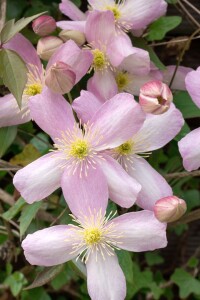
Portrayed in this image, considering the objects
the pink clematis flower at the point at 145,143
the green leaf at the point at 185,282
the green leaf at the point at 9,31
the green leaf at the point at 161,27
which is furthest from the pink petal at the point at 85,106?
the green leaf at the point at 185,282

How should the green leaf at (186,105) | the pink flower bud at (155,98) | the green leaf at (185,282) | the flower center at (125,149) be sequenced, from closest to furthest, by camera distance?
the pink flower bud at (155,98) → the flower center at (125,149) → the green leaf at (186,105) → the green leaf at (185,282)

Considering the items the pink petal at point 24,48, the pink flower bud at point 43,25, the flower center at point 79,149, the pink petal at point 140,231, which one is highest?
the pink flower bud at point 43,25

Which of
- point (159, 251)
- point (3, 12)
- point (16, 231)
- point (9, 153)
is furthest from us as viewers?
point (159, 251)

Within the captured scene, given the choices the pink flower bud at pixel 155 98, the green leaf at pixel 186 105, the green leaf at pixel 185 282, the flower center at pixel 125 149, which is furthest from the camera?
the green leaf at pixel 185 282

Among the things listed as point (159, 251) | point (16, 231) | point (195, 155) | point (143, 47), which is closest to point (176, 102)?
point (143, 47)

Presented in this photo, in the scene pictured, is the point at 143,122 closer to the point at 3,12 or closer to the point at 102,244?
the point at 102,244

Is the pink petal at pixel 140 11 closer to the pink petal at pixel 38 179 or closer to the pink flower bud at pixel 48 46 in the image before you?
the pink flower bud at pixel 48 46

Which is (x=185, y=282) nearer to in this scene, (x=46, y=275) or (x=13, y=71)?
(x=46, y=275)

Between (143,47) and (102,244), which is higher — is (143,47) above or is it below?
above
